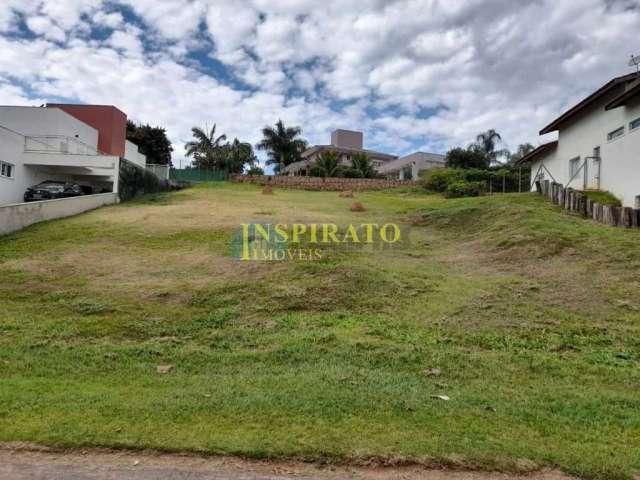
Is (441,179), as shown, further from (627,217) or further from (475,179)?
(627,217)

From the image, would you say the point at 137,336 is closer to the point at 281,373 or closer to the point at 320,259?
the point at 281,373

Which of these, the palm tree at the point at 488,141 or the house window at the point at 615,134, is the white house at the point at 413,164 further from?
the house window at the point at 615,134

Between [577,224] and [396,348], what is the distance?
934 centimetres

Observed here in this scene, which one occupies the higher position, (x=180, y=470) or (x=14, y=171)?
(x=14, y=171)

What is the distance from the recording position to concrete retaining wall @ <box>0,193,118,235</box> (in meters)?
14.3

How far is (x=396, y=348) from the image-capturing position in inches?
231

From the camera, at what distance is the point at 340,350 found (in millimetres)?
5848

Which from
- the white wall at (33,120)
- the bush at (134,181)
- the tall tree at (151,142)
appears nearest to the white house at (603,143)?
the bush at (134,181)

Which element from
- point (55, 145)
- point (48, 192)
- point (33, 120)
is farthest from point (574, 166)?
point (33, 120)

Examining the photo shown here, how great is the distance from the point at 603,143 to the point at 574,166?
3218mm

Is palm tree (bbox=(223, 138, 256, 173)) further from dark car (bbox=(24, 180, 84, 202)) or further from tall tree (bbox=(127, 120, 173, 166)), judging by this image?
dark car (bbox=(24, 180, 84, 202))

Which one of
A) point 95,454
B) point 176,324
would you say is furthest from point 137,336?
point 95,454

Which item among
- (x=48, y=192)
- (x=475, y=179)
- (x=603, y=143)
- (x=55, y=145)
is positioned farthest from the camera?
(x=475, y=179)

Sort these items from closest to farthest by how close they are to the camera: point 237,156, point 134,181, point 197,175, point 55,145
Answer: point 55,145, point 134,181, point 197,175, point 237,156
